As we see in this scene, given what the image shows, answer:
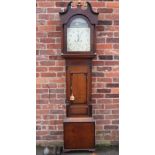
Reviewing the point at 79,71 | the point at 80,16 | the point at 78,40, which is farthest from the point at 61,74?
the point at 80,16

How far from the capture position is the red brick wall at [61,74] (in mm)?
3295

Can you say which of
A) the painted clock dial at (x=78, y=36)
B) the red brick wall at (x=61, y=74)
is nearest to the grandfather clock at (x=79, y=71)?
the painted clock dial at (x=78, y=36)

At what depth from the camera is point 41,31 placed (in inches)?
130

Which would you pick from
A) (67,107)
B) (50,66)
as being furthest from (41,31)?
(67,107)

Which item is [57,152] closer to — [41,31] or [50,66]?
[50,66]

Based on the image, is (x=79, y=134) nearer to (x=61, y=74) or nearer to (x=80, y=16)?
(x=61, y=74)

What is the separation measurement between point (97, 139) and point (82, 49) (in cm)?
106

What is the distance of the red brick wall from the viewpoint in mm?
3295

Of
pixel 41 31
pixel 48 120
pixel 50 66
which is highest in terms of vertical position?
pixel 41 31

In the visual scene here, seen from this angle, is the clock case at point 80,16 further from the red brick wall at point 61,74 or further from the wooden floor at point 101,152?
the wooden floor at point 101,152

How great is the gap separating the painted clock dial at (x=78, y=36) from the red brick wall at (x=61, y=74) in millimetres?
270

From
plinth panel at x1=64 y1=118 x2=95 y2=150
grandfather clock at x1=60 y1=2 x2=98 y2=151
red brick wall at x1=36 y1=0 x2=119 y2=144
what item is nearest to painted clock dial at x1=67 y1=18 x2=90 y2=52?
grandfather clock at x1=60 y1=2 x2=98 y2=151

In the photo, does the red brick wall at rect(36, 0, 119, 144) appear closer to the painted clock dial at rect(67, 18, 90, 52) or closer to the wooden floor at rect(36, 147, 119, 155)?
the wooden floor at rect(36, 147, 119, 155)

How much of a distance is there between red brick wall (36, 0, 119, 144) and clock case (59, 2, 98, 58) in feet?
0.84
